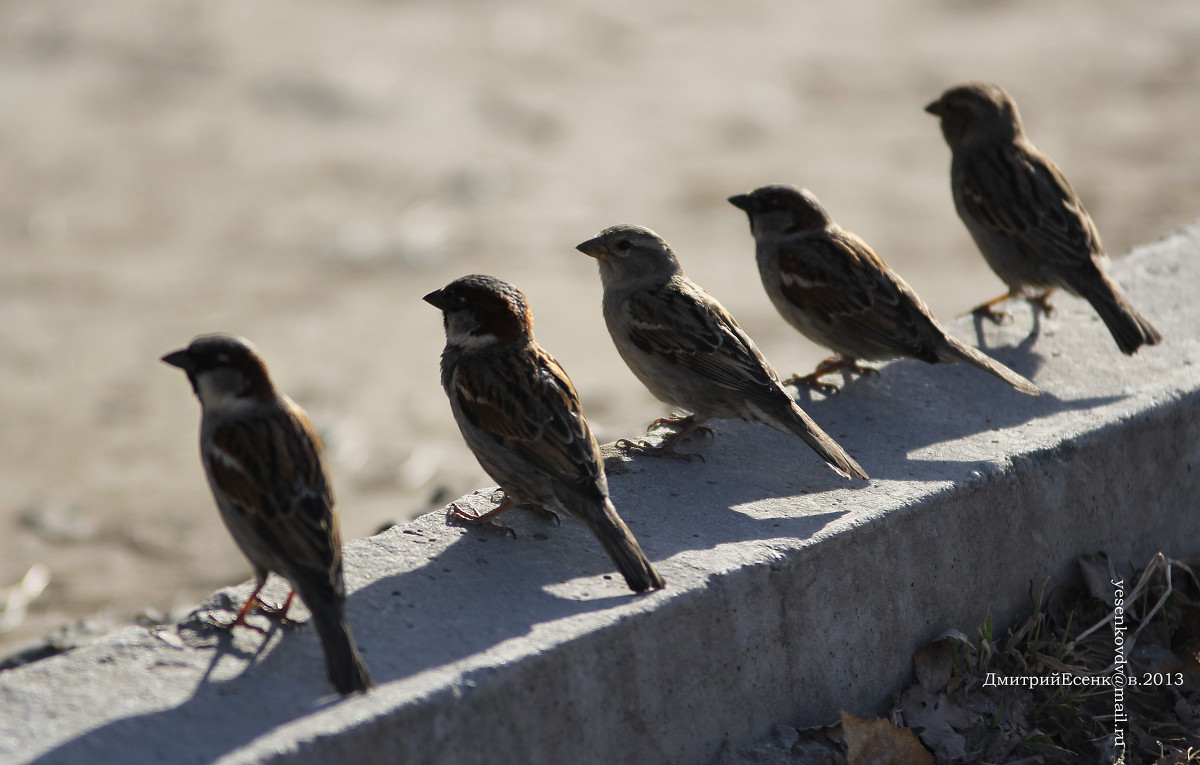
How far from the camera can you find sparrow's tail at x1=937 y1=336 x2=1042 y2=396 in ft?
13.2

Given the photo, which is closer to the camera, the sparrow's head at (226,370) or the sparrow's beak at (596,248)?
the sparrow's head at (226,370)

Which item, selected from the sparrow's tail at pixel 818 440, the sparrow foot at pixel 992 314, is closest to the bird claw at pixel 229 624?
the sparrow's tail at pixel 818 440

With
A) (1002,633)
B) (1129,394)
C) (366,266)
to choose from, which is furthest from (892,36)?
(1002,633)

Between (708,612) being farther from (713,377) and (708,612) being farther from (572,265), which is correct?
(572,265)

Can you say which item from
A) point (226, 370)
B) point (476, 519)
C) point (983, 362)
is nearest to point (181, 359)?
point (226, 370)

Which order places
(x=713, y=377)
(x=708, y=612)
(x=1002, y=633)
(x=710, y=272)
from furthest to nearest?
1. (x=710, y=272)
2. (x=713, y=377)
3. (x=1002, y=633)
4. (x=708, y=612)

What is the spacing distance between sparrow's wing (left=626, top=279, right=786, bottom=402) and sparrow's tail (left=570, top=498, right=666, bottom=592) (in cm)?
82

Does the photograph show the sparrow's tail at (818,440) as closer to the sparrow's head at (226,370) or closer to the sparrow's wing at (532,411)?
the sparrow's wing at (532,411)

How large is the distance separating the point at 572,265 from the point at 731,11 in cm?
555

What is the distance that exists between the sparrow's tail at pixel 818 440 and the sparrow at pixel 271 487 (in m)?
1.43

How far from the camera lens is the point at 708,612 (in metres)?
3.02

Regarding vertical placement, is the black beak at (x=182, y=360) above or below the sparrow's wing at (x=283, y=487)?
above

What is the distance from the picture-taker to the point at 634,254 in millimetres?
4422

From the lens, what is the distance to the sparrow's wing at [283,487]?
9.35ft
